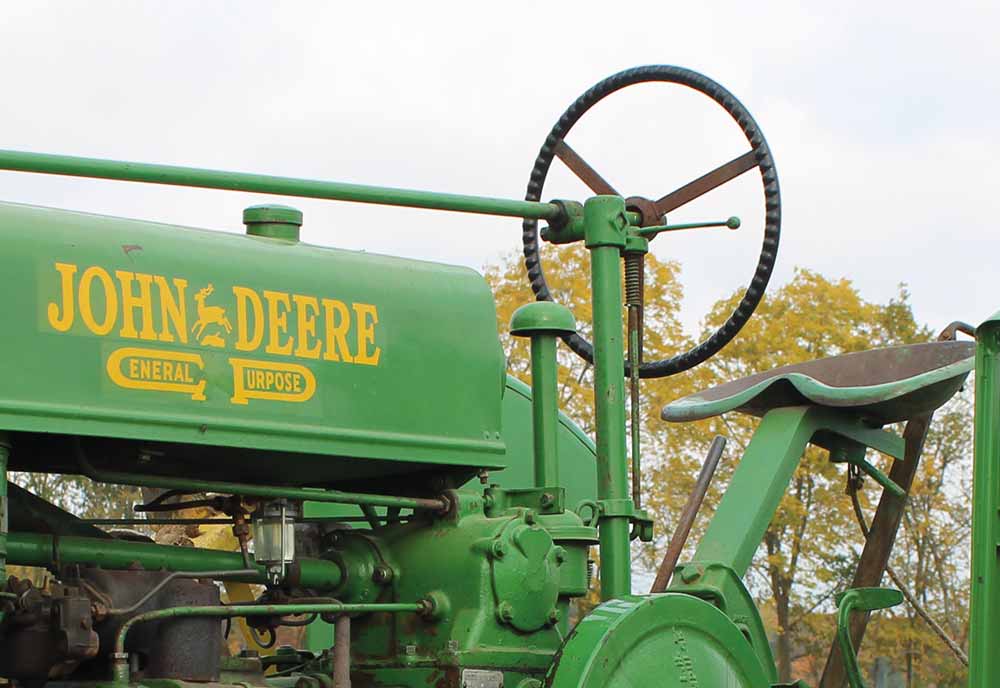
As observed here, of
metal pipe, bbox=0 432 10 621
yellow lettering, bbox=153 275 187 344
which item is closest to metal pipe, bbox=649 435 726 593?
yellow lettering, bbox=153 275 187 344

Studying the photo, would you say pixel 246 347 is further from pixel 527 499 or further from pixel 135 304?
pixel 527 499

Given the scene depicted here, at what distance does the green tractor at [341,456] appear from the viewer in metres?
3.63

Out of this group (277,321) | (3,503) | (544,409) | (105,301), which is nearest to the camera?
(3,503)

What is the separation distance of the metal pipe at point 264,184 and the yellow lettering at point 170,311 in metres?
0.35

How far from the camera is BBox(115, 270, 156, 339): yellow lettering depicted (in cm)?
363

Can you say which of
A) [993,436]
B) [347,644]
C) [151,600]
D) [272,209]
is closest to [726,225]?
[993,436]

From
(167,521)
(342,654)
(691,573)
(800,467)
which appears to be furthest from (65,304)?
(800,467)

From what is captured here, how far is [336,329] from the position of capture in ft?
13.1

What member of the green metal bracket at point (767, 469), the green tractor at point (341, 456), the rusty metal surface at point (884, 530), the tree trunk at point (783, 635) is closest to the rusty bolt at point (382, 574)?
→ the green tractor at point (341, 456)

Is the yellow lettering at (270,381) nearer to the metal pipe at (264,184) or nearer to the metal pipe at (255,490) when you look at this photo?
the metal pipe at (255,490)

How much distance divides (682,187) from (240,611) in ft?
6.50

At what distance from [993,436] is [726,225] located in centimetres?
95

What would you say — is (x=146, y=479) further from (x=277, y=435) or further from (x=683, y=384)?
(x=683, y=384)

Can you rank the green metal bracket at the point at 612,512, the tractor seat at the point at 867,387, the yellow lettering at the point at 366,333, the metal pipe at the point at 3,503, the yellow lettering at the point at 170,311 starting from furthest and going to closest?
the tractor seat at the point at 867,387 → the green metal bracket at the point at 612,512 → the yellow lettering at the point at 366,333 → the yellow lettering at the point at 170,311 → the metal pipe at the point at 3,503
